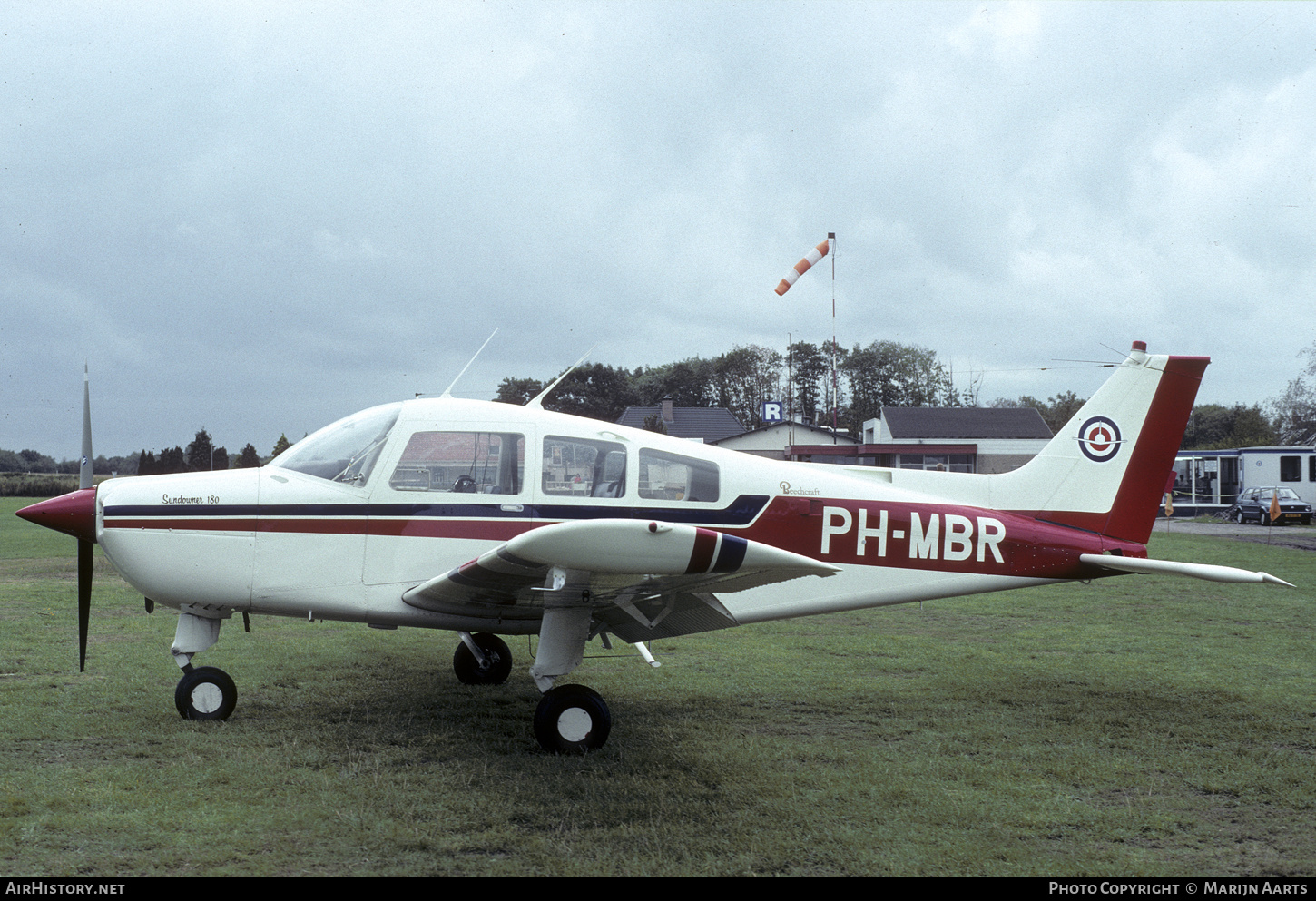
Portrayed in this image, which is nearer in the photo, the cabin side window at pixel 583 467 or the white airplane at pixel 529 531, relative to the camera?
the white airplane at pixel 529 531

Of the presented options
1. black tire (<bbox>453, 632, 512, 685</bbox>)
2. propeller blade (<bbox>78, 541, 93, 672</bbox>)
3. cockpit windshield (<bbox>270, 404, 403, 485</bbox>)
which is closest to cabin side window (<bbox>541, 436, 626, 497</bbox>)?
cockpit windshield (<bbox>270, 404, 403, 485</bbox>)

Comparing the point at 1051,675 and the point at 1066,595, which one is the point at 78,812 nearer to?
the point at 1051,675

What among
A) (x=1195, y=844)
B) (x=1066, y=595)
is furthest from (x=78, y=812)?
(x=1066, y=595)

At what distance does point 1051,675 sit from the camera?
779 centimetres

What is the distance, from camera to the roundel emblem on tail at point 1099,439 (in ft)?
23.2

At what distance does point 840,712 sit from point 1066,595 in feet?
27.6

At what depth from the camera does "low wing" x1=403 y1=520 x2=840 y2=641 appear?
4090mm

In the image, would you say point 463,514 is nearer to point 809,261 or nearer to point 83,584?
point 83,584

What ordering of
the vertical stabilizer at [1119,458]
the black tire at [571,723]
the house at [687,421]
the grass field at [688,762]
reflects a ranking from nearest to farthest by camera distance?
1. the grass field at [688,762]
2. the black tire at [571,723]
3. the vertical stabilizer at [1119,458]
4. the house at [687,421]

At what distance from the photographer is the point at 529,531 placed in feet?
17.5

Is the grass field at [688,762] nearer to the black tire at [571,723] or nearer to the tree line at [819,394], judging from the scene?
the black tire at [571,723]

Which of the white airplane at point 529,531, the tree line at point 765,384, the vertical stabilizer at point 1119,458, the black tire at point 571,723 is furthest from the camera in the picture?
the tree line at point 765,384

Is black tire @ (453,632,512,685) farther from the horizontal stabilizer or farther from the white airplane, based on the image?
the horizontal stabilizer

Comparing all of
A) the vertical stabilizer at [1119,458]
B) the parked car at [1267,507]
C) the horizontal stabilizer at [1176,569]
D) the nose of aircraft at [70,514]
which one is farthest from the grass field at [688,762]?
the parked car at [1267,507]
